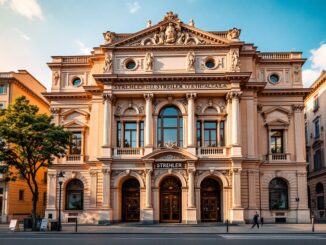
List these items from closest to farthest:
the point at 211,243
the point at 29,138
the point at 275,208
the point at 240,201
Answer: the point at 211,243 → the point at 29,138 → the point at 240,201 → the point at 275,208

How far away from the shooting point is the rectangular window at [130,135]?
42844mm

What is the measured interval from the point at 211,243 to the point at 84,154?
25.8 m

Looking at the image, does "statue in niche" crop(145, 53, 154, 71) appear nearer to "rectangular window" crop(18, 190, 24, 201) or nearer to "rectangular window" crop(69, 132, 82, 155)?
"rectangular window" crop(69, 132, 82, 155)

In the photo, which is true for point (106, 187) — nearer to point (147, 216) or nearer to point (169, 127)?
point (147, 216)

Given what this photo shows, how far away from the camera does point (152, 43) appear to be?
143 feet

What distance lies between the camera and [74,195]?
145 ft

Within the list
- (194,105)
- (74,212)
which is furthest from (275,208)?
(74,212)

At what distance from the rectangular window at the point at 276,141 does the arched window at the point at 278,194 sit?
10.6 feet

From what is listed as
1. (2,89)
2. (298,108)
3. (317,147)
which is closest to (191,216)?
(298,108)

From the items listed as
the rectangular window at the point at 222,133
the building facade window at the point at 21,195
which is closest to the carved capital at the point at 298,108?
the rectangular window at the point at 222,133

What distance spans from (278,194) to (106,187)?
18.2 meters

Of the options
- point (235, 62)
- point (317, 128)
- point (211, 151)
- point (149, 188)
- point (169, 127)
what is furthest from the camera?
point (317, 128)

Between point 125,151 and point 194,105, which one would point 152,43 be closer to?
point 194,105

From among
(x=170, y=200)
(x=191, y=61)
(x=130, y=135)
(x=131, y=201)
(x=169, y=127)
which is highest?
(x=191, y=61)
